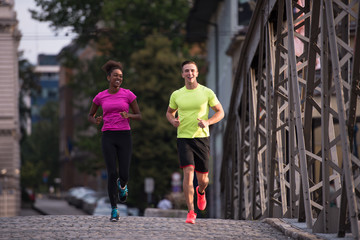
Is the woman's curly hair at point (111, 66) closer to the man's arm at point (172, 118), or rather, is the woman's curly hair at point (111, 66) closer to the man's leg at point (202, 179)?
the man's arm at point (172, 118)

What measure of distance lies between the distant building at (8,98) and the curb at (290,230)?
2282 inches

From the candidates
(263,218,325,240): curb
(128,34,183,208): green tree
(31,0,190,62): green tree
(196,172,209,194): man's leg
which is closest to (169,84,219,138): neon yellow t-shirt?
(196,172,209,194): man's leg

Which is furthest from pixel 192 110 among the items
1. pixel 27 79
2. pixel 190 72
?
pixel 27 79

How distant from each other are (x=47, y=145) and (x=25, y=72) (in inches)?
2353

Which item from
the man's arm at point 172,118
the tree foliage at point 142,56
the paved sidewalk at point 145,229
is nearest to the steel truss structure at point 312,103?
the paved sidewalk at point 145,229

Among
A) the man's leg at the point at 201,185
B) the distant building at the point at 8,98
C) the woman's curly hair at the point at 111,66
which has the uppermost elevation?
the distant building at the point at 8,98

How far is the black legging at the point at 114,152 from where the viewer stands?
38.9 feet

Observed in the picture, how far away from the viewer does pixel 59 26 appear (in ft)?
160

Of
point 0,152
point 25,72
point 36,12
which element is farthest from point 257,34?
point 0,152

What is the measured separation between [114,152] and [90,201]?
5421 cm

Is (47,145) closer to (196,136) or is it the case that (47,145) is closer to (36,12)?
(36,12)

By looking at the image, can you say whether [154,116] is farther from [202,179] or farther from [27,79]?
[202,179]

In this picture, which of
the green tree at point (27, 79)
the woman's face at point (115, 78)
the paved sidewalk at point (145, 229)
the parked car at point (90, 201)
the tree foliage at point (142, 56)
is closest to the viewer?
the paved sidewalk at point (145, 229)

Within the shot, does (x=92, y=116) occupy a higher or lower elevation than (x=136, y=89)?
lower
